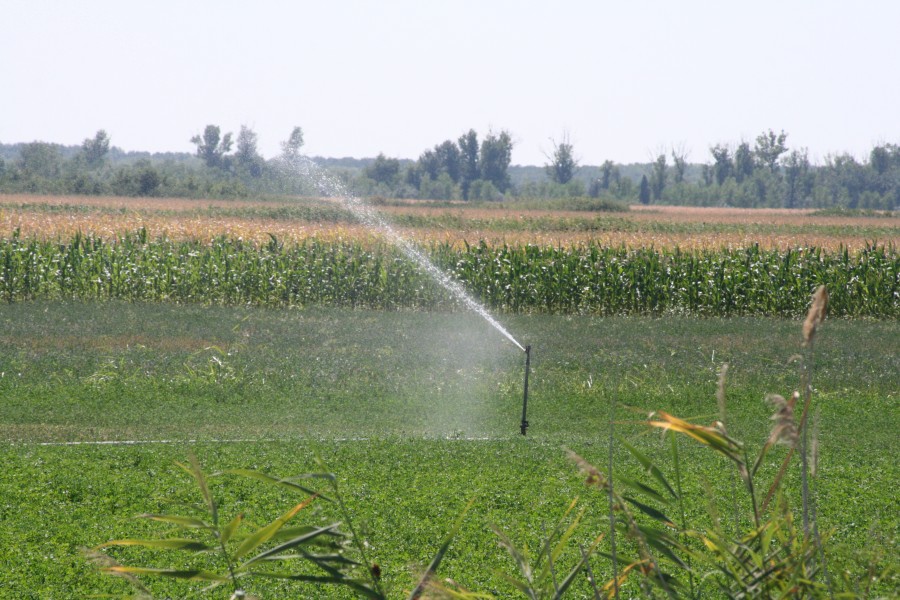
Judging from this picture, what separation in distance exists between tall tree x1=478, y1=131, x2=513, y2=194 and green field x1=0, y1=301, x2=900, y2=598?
103 meters

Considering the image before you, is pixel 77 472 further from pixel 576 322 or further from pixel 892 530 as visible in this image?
pixel 576 322

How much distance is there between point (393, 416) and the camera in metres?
11.5

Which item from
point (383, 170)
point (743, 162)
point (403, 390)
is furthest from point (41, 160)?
point (403, 390)

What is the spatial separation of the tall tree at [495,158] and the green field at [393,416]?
103366 millimetres

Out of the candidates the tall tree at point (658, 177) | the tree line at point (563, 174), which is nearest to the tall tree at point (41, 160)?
the tree line at point (563, 174)

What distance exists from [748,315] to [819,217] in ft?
160

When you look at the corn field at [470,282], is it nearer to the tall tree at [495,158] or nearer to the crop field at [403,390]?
the crop field at [403,390]

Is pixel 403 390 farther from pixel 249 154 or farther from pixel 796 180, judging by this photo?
pixel 796 180

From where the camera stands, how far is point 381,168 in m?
115

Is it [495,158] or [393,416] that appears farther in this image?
[495,158]

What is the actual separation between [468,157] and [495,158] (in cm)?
329

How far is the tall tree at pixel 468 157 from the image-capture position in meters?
123

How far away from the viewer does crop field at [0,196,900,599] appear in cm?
586

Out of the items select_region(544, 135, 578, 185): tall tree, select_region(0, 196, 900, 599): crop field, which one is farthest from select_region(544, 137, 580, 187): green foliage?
select_region(0, 196, 900, 599): crop field
